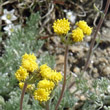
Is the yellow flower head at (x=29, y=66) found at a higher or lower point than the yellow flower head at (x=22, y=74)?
higher

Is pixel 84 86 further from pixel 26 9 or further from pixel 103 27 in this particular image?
pixel 26 9

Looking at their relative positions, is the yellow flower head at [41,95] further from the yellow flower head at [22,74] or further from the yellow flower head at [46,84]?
the yellow flower head at [22,74]

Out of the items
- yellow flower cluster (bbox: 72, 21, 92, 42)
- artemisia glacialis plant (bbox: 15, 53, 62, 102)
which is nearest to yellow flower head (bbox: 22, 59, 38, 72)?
artemisia glacialis plant (bbox: 15, 53, 62, 102)

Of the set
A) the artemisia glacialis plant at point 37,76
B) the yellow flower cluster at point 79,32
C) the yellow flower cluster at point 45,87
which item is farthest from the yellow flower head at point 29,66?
the yellow flower cluster at point 79,32

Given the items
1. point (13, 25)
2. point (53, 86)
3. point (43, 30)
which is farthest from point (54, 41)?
point (53, 86)

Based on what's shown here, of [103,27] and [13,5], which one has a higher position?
[13,5]

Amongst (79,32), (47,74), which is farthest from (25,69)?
(79,32)

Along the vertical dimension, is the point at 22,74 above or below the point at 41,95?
above

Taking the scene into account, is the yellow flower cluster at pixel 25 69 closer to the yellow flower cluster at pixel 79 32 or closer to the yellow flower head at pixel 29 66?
the yellow flower head at pixel 29 66

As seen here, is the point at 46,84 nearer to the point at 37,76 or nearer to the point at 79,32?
the point at 37,76

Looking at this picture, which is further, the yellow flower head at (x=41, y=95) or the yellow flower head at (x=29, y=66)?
the yellow flower head at (x=41, y=95)

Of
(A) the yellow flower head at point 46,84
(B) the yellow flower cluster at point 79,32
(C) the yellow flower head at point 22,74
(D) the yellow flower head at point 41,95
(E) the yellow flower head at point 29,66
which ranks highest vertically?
(B) the yellow flower cluster at point 79,32
